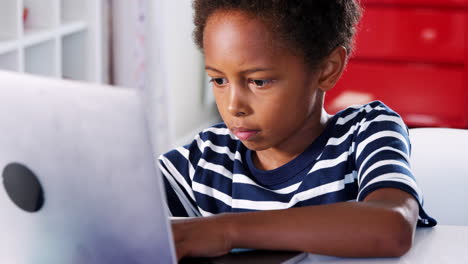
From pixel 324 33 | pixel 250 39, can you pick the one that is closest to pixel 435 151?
pixel 324 33

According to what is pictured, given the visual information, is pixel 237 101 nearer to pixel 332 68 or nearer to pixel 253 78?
pixel 253 78

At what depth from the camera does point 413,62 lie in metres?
3.27

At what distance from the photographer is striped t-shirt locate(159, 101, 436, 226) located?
0.95 m

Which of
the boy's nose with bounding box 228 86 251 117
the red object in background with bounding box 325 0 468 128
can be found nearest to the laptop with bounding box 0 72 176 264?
the boy's nose with bounding box 228 86 251 117

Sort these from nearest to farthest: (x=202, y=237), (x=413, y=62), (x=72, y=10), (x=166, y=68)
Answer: (x=202, y=237) → (x=72, y=10) → (x=166, y=68) → (x=413, y=62)

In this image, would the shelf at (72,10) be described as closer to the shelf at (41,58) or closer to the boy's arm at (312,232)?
the shelf at (41,58)

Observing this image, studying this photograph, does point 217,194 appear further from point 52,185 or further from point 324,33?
point 52,185

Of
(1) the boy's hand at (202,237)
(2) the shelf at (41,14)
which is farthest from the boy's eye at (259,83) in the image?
(2) the shelf at (41,14)

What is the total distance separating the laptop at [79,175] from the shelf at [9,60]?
3.61ft

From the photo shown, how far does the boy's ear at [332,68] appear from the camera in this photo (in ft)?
3.41

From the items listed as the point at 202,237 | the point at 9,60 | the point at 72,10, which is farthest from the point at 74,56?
the point at 202,237

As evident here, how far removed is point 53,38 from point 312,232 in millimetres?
1397

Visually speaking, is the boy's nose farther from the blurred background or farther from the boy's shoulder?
the blurred background

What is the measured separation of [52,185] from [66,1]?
1772 millimetres
